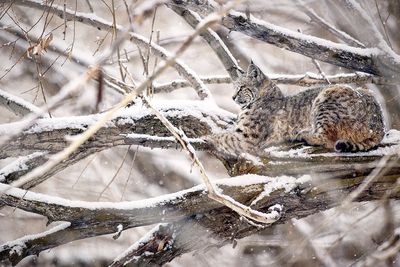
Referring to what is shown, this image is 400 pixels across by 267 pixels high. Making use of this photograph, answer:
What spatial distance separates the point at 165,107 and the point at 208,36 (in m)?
1.45

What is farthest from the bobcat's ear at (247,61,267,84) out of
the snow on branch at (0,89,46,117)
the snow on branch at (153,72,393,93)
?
the snow on branch at (0,89,46,117)

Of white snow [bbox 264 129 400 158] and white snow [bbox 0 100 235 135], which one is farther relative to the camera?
white snow [bbox 264 129 400 158]

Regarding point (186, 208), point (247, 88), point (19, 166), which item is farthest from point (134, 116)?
point (247, 88)

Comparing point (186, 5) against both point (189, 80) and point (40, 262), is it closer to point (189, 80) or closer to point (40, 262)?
point (189, 80)

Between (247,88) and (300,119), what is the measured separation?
722 mm

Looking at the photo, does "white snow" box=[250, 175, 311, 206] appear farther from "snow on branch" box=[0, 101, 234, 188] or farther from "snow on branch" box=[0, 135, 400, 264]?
"snow on branch" box=[0, 101, 234, 188]

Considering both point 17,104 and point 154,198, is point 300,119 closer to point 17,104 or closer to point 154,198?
point 154,198

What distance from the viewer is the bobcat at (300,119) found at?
13.5 ft

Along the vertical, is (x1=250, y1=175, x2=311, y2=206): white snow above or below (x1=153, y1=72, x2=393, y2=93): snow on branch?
below

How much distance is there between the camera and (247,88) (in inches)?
205

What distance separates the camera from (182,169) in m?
9.55

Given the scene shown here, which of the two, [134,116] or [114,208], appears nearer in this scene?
[114,208]

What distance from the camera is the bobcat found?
4.11 metres

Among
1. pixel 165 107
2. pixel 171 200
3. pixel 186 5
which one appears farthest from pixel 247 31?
pixel 171 200
